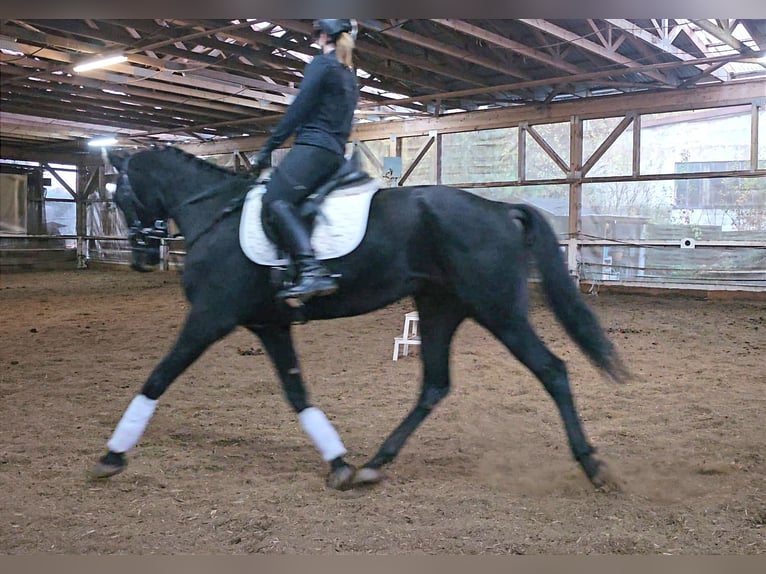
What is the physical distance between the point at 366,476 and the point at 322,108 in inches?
57.0

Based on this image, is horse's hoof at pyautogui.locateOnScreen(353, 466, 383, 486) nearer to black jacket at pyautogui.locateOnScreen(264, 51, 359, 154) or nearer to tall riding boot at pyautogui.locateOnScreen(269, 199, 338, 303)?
tall riding boot at pyautogui.locateOnScreen(269, 199, 338, 303)

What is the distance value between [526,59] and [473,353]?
4.52 meters

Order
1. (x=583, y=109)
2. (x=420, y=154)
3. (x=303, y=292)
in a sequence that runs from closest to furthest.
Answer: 1. (x=303, y=292)
2. (x=583, y=109)
3. (x=420, y=154)

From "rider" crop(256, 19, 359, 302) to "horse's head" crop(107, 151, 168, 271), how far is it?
1.83 feet

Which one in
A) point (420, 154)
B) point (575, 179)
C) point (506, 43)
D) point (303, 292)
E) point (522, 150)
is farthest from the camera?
point (420, 154)

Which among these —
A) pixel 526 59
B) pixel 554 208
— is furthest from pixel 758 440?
pixel 554 208

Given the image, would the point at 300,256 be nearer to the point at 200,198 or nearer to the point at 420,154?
the point at 200,198

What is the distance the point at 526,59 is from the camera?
818cm

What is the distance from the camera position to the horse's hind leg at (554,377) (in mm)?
2531

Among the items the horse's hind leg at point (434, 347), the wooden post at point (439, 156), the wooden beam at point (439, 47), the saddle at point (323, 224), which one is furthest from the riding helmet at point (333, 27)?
the wooden post at point (439, 156)

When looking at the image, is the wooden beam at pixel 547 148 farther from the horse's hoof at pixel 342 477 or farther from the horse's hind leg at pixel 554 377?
the horse's hoof at pixel 342 477

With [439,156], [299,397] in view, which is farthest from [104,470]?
[439,156]

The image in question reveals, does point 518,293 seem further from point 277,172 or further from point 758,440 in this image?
point 758,440

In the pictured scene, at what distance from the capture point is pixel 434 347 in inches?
111
